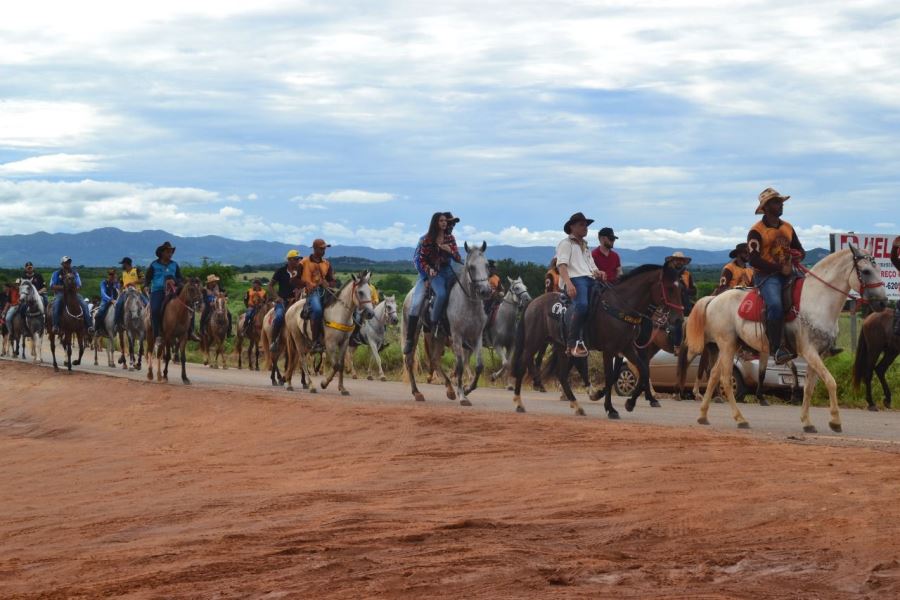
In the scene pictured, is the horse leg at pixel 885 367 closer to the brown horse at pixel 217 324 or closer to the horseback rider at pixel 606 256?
the horseback rider at pixel 606 256

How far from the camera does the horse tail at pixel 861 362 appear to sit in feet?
73.6

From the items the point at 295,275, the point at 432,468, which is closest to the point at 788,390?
the point at 295,275

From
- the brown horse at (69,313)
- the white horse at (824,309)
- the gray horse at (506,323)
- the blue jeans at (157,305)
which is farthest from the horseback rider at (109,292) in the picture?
the white horse at (824,309)

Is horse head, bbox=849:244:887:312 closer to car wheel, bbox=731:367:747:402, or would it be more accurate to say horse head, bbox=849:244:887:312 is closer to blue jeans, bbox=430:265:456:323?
blue jeans, bbox=430:265:456:323

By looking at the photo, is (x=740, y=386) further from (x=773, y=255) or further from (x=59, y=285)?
(x=59, y=285)

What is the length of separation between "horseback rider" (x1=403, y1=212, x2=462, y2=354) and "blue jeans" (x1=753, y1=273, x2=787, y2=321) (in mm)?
6185

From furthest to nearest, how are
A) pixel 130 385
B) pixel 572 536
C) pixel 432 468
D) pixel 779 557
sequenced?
1. pixel 130 385
2. pixel 432 468
3. pixel 572 536
4. pixel 779 557

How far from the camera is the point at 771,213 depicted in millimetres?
17281

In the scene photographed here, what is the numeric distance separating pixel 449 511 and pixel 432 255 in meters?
10.9

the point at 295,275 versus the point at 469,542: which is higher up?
the point at 295,275

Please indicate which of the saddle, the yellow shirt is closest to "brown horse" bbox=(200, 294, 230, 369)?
the yellow shirt

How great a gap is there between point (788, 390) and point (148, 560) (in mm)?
17449

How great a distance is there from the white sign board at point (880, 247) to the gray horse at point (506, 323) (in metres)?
7.00

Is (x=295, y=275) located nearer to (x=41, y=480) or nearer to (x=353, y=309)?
(x=353, y=309)
